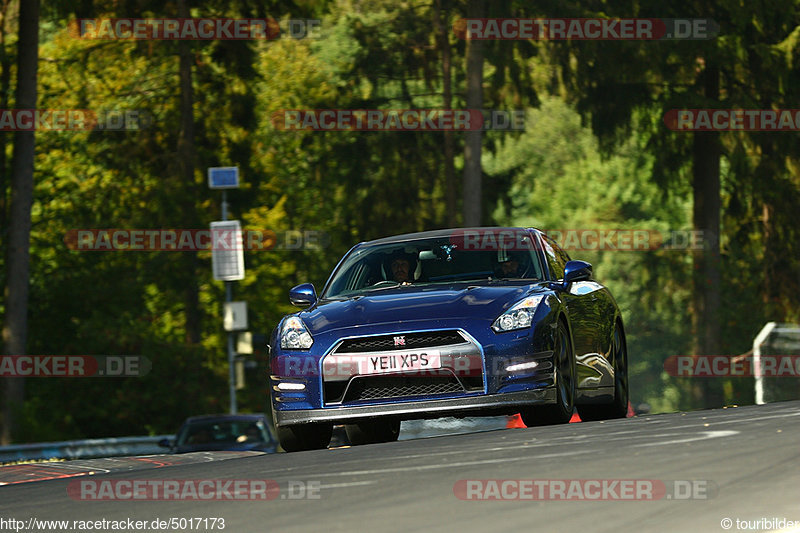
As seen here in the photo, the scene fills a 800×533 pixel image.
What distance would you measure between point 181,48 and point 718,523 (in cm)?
3979

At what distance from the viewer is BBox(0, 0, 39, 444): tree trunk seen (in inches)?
1161

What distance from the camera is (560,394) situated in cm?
1076

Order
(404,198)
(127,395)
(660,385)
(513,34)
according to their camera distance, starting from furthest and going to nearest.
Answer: (660,385), (404,198), (127,395), (513,34)

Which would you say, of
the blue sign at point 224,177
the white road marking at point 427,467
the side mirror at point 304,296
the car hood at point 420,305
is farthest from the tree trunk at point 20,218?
the white road marking at point 427,467

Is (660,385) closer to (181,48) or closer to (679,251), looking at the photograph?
(679,251)

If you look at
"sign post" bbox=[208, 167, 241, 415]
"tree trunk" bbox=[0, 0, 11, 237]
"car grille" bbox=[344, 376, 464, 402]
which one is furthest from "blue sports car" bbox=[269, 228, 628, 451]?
"tree trunk" bbox=[0, 0, 11, 237]

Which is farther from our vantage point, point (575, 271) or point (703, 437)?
point (575, 271)

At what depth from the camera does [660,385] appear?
5988 cm

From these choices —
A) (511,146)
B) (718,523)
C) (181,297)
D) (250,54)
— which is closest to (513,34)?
(250,54)

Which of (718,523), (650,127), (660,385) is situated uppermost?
(650,127)

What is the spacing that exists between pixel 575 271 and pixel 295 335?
2.22 m

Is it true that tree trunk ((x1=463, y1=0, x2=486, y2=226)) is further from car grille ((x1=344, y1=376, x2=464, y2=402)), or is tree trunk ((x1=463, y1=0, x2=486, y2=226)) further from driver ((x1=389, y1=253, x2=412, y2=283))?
car grille ((x1=344, y1=376, x2=464, y2=402))

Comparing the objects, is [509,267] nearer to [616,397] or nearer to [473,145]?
[616,397]

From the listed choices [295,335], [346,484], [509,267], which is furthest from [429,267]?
[346,484]
